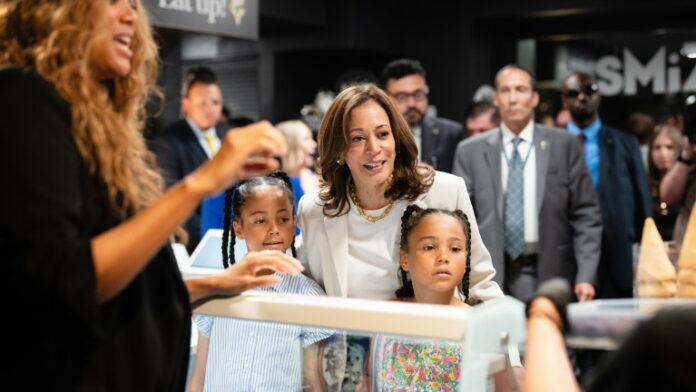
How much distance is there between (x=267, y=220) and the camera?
9.51 ft

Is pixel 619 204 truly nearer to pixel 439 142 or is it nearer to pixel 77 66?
pixel 439 142

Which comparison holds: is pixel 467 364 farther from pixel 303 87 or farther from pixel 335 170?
pixel 303 87

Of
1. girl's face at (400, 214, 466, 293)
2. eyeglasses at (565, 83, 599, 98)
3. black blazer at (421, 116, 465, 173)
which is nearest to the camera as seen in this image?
girl's face at (400, 214, 466, 293)

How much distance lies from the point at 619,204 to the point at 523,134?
93cm

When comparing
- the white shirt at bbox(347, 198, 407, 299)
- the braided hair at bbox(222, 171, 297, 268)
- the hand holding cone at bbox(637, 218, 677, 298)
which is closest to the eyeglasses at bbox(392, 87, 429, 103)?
the braided hair at bbox(222, 171, 297, 268)

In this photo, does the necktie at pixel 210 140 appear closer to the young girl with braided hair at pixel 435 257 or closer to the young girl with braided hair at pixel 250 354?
the young girl with braided hair at pixel 435 257

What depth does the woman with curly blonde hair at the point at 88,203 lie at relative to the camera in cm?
136

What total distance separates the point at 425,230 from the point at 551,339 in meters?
1.27

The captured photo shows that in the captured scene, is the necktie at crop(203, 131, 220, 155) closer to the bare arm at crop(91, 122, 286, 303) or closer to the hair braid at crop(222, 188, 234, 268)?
the hair braid at crop(222, 188, 234, 268)

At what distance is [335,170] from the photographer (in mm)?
2898

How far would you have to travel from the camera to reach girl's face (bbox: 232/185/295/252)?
2863 millimetres

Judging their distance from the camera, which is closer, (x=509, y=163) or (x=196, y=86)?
(x=509, y=163)

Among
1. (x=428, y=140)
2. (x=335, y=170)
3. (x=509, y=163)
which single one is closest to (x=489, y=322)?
(x=335, y=170)

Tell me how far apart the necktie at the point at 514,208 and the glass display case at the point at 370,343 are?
2.77 metres
